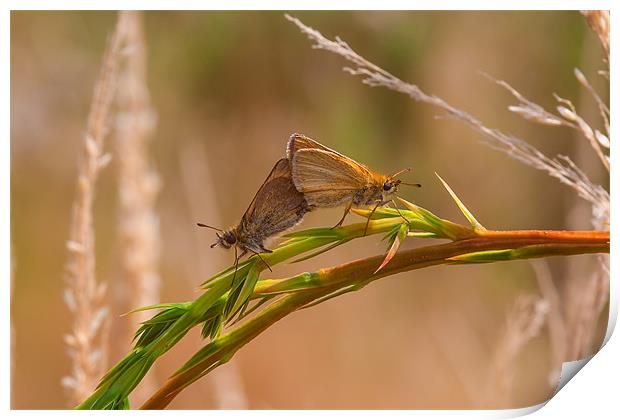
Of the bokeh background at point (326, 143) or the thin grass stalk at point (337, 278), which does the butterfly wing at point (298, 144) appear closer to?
the thin grass stalk at point (337, 278)

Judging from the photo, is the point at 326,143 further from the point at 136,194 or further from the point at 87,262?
the point at 87,262

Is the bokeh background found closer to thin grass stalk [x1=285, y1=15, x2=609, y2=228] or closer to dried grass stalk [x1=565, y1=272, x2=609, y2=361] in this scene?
dried grass stalk [x1=565, y1=272, x2=609, y2=361]

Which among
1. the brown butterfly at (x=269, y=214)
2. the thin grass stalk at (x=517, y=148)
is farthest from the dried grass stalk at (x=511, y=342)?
the brown butterfly at (x=269, y=214)

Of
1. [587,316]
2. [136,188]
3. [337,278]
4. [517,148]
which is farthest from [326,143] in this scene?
[337,278]

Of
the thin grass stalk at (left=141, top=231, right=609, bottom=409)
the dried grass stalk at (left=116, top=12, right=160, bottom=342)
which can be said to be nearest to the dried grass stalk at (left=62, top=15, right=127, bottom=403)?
the dried grass stalk at (left=116, top=12, right=160, bottom=342)

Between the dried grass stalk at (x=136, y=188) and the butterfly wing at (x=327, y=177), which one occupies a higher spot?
the dried grass stalk at (x=136, y=188)

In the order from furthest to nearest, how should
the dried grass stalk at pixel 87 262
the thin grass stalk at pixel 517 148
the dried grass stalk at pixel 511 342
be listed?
the dried grass stalk at pixel 511 342
the dried grass stalk at pixel 87 262
the thin grass stalk at pixel 517 148
